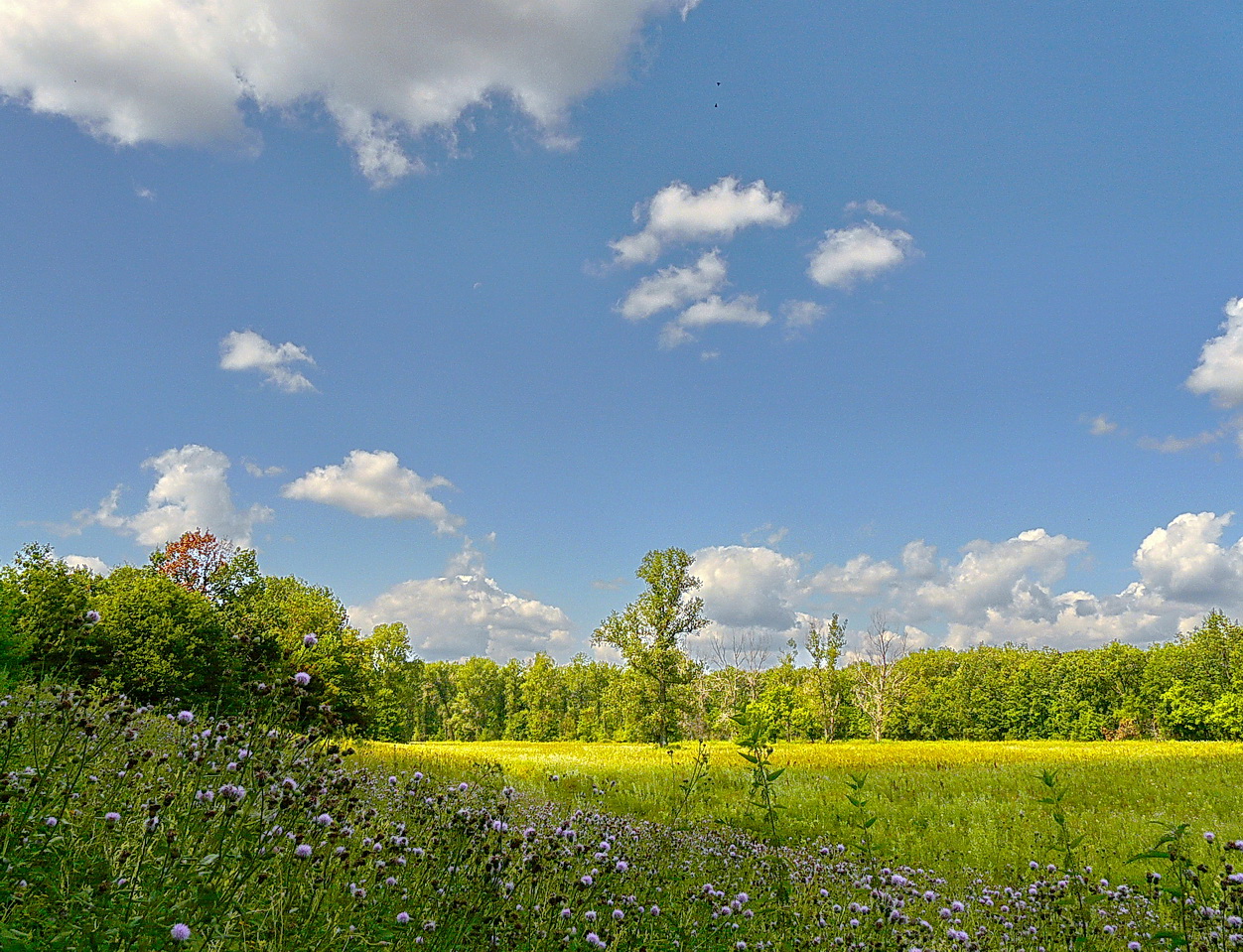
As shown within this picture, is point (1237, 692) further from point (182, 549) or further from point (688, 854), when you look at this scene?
point (182, 549)

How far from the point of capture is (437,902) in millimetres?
3238

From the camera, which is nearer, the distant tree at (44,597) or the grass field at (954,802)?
the grass field at (954,802)

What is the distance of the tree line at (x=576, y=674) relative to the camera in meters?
18.9

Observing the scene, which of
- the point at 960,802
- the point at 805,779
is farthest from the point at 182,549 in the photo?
the point at 960,802

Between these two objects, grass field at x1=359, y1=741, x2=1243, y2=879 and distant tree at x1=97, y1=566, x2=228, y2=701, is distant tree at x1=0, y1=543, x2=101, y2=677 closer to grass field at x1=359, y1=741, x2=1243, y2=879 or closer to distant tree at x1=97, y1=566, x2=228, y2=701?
distant tree at x1=97, y1=566, x2=228, y2=701

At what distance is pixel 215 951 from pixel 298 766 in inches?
39.7

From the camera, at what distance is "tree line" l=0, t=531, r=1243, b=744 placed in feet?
62.0

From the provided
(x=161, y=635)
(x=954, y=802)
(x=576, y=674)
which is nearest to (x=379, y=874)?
(x=954, y=802)

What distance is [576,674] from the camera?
328 feet

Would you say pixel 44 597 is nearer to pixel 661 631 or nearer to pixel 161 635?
pixel 161 635

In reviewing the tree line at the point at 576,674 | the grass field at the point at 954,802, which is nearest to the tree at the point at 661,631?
the tree line at the point at 576,674

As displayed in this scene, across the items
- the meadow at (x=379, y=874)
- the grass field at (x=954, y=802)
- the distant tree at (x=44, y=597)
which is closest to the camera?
the meadow at (x=379, y=874)

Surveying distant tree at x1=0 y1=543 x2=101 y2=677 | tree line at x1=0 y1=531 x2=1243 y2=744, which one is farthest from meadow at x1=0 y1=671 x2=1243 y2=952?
distant tree at x1=0 y1=543 x2=101 y2=677

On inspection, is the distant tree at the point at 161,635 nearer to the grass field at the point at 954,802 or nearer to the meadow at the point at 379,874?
the grass field at the point at 954,802
